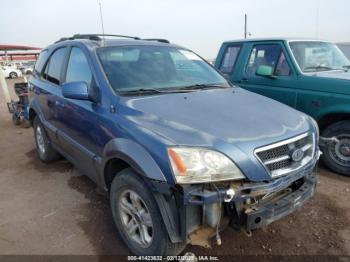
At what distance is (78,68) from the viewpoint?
3.53m

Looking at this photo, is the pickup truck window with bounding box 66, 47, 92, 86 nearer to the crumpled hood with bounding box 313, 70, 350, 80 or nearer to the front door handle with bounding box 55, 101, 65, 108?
the front door handle with bounding box 55, 101, 65, 108

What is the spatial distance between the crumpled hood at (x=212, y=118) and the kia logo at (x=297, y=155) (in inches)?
5.8

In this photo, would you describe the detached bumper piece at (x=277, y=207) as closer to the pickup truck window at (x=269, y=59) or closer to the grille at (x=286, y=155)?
the grille at (x=286, y=155)

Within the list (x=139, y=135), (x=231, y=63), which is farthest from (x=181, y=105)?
(x=231, y=63)

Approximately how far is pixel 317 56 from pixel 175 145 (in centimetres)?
382

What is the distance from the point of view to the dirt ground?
9.33 ft

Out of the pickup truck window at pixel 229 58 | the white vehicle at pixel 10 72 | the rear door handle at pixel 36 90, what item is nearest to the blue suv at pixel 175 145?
the rear door handle at pixel 36 90

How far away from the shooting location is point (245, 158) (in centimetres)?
215

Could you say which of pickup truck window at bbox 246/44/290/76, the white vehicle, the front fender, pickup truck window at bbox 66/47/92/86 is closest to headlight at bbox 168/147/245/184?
the front fender

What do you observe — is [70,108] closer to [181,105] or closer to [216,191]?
[181,105]

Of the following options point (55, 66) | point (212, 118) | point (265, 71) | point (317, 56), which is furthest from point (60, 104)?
point (317, 56)

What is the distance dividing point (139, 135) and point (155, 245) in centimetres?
87

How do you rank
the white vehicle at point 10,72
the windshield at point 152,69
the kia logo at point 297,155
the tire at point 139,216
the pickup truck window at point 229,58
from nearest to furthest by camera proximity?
the tire at point 139,216 → the kia logo at point 297,155 → the windshield at point 152,69 → the pickup truck window at point 229,58 → the white vehicle at point 10,72

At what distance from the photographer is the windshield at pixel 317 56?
187 inches
